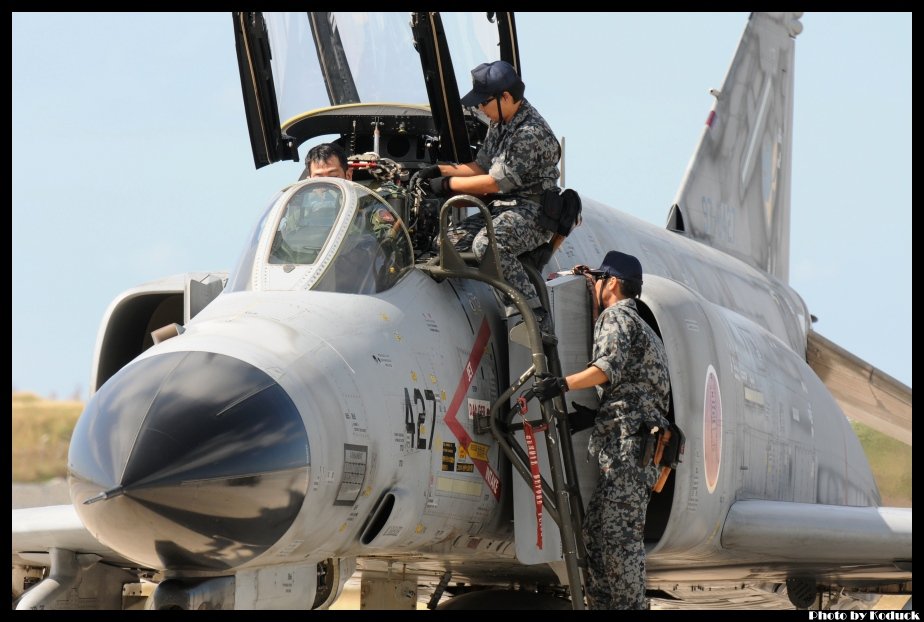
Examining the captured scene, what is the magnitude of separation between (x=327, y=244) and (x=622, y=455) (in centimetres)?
176

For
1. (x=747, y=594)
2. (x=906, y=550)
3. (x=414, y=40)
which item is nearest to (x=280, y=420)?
(x=414, y=40)

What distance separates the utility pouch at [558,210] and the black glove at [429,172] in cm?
55

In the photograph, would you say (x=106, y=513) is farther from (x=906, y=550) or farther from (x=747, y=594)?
(x=747, y=594)

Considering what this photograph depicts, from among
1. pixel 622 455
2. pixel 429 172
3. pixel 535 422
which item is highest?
pixel 429 172

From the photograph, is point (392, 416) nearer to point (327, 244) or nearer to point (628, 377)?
point (327, 244)

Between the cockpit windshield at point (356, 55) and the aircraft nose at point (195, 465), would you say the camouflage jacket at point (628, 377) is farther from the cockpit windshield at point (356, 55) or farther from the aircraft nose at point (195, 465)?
the aircraft nose at point (195, 465)

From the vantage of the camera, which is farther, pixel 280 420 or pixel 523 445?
pixel 523 445

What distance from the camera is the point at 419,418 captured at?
19.7ft


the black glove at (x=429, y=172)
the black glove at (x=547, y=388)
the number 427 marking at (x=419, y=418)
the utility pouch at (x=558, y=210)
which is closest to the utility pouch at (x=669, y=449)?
the black glove at (x=547, y=388)

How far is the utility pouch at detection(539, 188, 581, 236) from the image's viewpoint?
22.8 feet

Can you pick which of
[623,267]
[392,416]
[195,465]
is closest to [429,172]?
[623,267]

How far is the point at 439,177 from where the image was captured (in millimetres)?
6984
